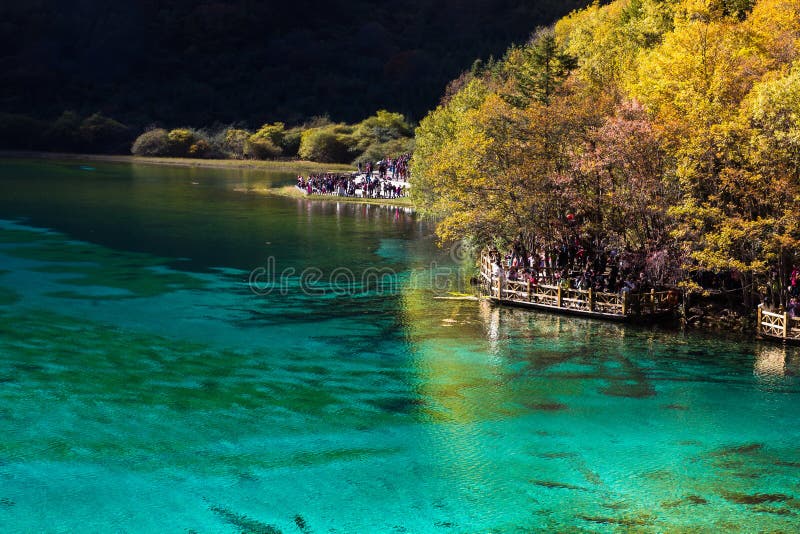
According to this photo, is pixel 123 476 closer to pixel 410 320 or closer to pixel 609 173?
pixel 410 320

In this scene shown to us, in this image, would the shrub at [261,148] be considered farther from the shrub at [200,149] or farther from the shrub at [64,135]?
the shrub at [64,135]

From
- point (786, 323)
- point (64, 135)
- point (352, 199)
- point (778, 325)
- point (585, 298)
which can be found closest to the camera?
point (786, 323)

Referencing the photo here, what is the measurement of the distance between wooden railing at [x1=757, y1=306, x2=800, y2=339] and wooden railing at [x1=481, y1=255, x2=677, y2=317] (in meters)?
4.53

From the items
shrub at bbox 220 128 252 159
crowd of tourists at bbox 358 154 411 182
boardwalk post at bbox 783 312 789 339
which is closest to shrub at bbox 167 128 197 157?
shrub at bbox 220 128 252 159

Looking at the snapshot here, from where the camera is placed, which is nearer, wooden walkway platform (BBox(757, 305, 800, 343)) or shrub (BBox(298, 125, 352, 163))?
wooden walkway platform (BBox(757, 305, 800, 343))

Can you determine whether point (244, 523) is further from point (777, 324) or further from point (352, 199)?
point (352, 199)

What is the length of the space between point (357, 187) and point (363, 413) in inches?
3123

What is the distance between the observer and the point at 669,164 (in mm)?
39281

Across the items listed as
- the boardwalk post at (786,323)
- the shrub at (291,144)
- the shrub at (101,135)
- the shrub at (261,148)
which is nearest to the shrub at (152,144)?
the shrub at (101,135)

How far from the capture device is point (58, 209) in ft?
263

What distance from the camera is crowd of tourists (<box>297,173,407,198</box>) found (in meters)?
102

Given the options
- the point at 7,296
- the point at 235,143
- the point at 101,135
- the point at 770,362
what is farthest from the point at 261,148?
the point at 770,362

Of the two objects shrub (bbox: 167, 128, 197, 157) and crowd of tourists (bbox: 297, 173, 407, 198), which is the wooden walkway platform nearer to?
crowd of tourists (bbox: 297, 173, 407, 198)

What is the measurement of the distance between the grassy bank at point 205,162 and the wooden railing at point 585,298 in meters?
101
